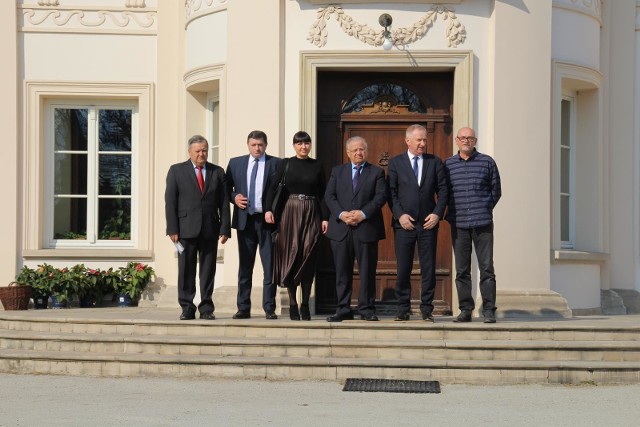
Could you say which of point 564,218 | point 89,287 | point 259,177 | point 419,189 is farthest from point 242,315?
point 564,218

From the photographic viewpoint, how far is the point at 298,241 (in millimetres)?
10711

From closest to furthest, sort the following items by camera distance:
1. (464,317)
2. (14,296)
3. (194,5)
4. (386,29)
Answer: (464,317)
(386,29)
(14,296)
(194,5)

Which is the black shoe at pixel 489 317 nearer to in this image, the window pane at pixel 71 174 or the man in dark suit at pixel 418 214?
the man in dark suit at pixel 418 214

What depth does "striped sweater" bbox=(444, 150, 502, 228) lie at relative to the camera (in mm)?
10688

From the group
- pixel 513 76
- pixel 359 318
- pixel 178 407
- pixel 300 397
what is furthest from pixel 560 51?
pixel 178 407

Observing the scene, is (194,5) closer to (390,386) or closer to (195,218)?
(195,218)

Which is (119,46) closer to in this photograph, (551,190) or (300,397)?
(551,190)

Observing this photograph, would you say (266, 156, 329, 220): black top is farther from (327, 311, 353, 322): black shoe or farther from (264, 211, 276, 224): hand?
(327, 311, 353, 322): black shoe

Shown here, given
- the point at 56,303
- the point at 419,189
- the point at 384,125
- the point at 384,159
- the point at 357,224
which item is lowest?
the point at 56,303

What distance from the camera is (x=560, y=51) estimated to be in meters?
12.8

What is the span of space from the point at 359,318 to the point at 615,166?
15.2 feet

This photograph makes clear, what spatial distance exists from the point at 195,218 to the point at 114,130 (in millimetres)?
3905

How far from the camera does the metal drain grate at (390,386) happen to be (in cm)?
907

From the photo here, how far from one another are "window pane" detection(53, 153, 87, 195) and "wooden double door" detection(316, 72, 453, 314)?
3.37 meters
